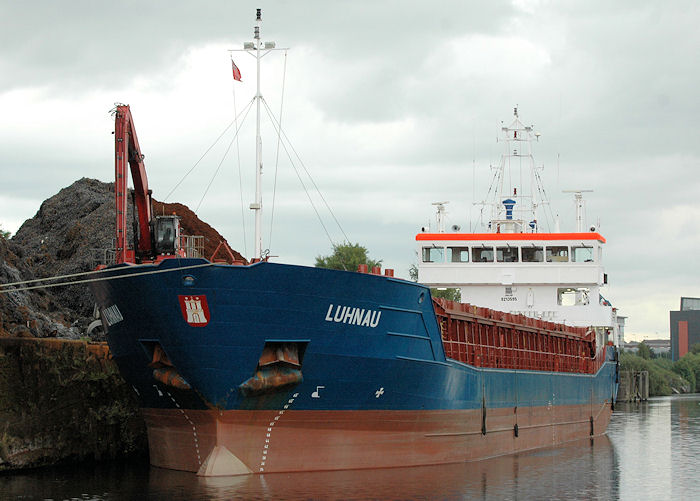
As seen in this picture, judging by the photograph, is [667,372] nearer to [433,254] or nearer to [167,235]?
[433,254]

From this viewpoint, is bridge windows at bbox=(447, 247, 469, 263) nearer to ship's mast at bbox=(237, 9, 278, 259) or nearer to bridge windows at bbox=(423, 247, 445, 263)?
bridge windows at bbox=(423, 247, 445, 263)

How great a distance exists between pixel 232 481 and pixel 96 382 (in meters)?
6.63

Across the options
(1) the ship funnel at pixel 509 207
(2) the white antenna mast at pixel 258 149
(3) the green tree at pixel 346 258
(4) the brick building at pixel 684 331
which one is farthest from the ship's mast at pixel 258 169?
(4) the brick building at pixel 684 331

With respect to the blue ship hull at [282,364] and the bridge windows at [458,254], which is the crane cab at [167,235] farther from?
the bridge windows at [458,254]

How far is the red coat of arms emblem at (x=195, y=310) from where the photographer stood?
1822cm

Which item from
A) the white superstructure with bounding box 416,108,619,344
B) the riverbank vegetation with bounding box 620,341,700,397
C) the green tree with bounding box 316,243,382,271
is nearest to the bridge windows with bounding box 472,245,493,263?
the white superstructure with bounding box 416,108,619,344

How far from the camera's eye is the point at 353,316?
19.3m

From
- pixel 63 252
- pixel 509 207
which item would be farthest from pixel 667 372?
pixel 63 252

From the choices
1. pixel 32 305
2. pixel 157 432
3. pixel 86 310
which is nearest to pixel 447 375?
pixel 157 432

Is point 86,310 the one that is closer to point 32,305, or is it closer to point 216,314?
point 32,305

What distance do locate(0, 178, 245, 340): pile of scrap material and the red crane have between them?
1131 millimetres

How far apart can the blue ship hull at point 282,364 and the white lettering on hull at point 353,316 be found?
20 mm

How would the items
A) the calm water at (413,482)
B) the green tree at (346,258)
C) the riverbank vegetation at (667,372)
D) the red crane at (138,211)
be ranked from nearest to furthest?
the calm water at (413,482)
the red crane at (138,211)
the green tree at (346,258)
the riverbank vegetation at (667,372)

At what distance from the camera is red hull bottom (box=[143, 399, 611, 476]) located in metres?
18.8
